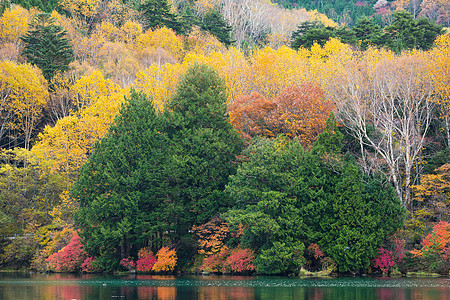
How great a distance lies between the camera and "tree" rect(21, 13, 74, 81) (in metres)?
74.4

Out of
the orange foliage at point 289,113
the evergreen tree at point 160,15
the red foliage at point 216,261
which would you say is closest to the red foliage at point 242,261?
the red foliage at point 216,261

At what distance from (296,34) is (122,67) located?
33.0 m

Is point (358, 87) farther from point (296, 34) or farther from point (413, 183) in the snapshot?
point (296, 34)

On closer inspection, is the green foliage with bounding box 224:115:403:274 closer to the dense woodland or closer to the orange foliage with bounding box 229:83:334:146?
the dense woodland

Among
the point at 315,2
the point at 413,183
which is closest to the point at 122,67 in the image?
the point at 413,183

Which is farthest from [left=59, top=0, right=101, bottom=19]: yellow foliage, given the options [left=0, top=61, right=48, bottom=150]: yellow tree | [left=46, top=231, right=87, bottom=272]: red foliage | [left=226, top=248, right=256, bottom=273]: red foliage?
[left=226, top=248, right=256, bottom=273]: red foliage

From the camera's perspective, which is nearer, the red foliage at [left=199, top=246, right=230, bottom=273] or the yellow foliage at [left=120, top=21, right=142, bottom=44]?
the red foliage at [left=199, top=246, right=230, bottom=273]

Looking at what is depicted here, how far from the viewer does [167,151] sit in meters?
54.3

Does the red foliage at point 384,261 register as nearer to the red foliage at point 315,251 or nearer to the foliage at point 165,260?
the red foliage at point 315,251

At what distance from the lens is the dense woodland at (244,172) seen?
47969 millimetres

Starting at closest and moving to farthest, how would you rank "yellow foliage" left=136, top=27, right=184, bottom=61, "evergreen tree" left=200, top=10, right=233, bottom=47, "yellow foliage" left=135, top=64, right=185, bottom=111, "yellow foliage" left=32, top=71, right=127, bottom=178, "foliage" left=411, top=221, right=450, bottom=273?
1. "foliage" left=411, top=221, right=450, bottom=273
2. "yellow foliage" left=32, top=71, right=127, bottom=178
3. "yellow foliage" left=135, top=64, right=185, bottom=111
4. "yellow foliage" left=136, top=27, right=184, bottom=61
5. "evergreen tree" left=200, top=10, right=233, bottom=47

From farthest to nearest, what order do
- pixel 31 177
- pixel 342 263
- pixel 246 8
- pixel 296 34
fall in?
pixel 246 8
pixel 296 34
pixel 31 177
pixel 342 263

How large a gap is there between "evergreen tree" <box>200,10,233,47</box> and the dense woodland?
2833cm

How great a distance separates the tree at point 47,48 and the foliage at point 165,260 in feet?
109
